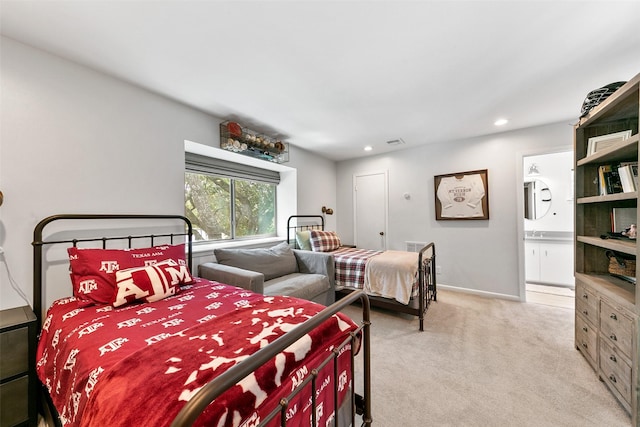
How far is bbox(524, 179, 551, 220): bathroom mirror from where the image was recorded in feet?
13.4

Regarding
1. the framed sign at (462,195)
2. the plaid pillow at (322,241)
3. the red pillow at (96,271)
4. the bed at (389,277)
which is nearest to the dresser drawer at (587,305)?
the bed at (389,277)

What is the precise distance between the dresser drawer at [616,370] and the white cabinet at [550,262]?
2.79 m

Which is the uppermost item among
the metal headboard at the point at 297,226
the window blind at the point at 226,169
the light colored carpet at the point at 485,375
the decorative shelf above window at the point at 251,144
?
the decorative shelf above window at the point at 251,144

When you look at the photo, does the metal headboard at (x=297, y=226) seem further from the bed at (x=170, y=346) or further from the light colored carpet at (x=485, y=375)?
the bed at (x=170, y=346)

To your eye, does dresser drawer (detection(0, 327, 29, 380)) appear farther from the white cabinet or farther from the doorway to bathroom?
the white cabinet

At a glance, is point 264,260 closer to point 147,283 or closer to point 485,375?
point 147,283

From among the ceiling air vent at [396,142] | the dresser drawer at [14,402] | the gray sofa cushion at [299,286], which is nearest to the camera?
the dresser drawer at [14,402]

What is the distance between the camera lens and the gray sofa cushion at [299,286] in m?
2.40

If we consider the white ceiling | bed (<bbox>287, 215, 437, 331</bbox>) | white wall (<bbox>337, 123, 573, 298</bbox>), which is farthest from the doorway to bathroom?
bed (<bbox>287, 215, 437, 331</bbox>)

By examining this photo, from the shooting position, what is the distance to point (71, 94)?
1.75 m

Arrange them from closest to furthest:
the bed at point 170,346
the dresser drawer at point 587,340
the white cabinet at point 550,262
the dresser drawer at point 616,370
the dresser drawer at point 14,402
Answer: the bed at point 170,346, the dresser drawer at point 14,402, the dresser drawer at point 616,370, the dresser drawer at point 587,340, the white cabinet at point 550,262

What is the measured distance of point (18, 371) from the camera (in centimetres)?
131

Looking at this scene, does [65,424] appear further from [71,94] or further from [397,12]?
[397,12]

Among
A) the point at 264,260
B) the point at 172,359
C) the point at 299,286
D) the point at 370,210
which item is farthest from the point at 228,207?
the point at 172,359
